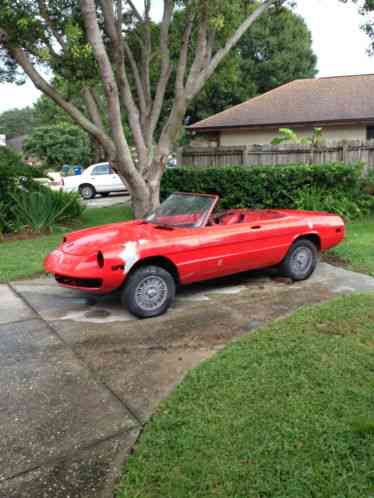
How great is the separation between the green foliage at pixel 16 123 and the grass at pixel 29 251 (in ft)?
284

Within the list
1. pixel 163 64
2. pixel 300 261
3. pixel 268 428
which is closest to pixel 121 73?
pixel 163 64

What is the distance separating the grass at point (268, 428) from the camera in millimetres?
2461

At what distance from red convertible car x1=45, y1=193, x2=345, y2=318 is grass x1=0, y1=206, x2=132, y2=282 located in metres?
1.91

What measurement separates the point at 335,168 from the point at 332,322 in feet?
21.7

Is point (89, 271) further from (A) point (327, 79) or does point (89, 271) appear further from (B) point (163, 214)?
(A) point (327, 79)

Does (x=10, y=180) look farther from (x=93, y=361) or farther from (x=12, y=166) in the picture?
(x=93, y=361)

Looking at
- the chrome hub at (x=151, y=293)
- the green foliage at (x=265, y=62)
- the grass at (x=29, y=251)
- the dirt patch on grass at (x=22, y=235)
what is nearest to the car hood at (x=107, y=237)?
the chrome hub at (x=151, y=293)

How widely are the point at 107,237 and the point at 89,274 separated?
668mm

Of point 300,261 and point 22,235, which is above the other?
point 22,235

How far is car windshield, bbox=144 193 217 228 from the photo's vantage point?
5676mm

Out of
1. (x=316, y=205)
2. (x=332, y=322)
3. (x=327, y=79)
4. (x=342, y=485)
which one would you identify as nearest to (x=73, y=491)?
(x=342, y=485)

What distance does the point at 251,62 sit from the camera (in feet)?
96.5

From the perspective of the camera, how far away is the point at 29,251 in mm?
8711

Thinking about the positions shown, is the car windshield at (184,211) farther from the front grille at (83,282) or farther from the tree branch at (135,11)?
the tree branch at (135,11)
